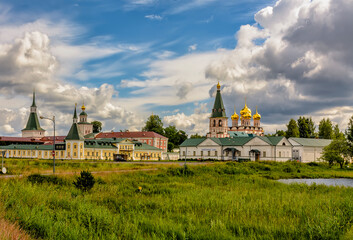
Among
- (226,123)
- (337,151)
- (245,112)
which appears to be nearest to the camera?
(337,151)

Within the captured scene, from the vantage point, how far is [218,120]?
356ft

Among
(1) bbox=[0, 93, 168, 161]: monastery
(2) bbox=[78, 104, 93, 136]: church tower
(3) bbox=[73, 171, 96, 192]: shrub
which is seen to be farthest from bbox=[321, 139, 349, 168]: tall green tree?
(2) bbox=[78, 104, 93, 136]: church tower

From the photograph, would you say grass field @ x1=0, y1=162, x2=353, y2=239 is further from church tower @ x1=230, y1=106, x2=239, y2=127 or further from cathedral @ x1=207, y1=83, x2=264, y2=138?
church tower @ x1=230, y1=106, x2=239, y2=127

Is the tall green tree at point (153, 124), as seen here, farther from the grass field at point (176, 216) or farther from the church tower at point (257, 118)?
the grass field at point (176, 216)

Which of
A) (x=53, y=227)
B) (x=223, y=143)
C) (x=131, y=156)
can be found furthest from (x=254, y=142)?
(x=53, y=227)

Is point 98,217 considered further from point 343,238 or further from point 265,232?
point 343,238

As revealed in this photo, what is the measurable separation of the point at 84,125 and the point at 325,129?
88844 millimetres

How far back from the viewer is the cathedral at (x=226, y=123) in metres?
108

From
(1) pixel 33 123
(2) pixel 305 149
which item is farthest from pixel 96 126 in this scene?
(2) pixel 305 149

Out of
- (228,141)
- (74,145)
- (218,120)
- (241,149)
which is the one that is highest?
(218,120)

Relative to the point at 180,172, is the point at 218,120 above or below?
above

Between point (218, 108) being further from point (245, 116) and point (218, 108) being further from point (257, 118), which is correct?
point (257, 118)

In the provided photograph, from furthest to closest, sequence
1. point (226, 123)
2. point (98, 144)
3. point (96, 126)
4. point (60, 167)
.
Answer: point (96, 126) < point (226, 123) < point (98, 144) < point (60, 167)

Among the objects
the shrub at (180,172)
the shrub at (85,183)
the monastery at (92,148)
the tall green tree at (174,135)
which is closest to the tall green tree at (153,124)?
the tall green tree at (174,135)
